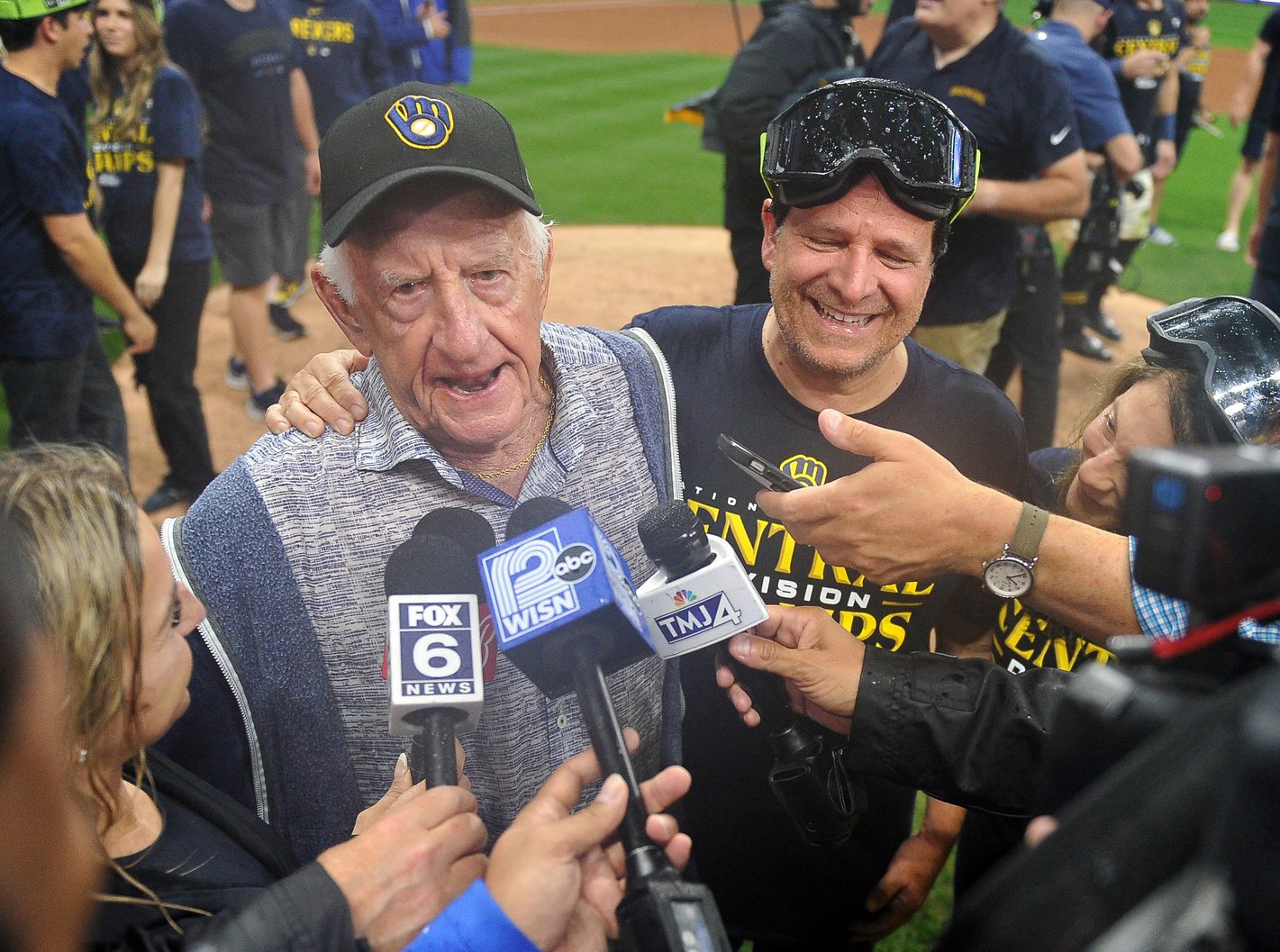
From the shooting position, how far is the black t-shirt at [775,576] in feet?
7.73

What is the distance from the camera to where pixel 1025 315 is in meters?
5.29

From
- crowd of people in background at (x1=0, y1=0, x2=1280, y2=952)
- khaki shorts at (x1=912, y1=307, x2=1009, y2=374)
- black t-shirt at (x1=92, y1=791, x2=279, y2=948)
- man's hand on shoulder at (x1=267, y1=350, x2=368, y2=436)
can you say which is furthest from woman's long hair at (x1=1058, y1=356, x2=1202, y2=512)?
khaki shorts at (x1=912, y1=307, x2=1009, y2=374)

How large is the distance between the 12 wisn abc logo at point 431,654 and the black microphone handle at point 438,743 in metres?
0.03

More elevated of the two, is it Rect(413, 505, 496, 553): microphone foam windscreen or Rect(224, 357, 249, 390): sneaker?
Rect(413, 505, 496, 553): microphone foam windscreen

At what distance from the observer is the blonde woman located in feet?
4.29

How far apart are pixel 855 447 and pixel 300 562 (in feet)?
3.49

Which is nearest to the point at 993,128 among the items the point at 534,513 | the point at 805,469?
the point at 805,469

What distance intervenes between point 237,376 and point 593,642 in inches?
257

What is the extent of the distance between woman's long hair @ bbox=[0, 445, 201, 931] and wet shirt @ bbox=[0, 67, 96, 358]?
10.6 ft

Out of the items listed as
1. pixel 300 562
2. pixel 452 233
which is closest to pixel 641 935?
pixel 300 562

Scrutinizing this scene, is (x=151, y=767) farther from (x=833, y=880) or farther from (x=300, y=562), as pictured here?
(x=833, y=880)

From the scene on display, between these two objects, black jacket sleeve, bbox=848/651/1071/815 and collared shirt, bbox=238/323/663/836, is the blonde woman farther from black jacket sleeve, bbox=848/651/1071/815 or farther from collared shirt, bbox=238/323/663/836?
black jacket sleeve, bbox=848/651/1071/815

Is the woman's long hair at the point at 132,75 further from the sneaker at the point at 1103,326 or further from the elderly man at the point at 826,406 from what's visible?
the sneaker at the point at 1103,326

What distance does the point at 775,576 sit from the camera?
92.7 inches
